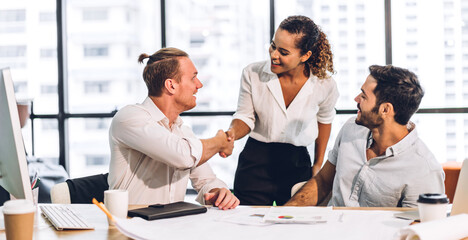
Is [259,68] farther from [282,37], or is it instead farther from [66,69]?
[66,69]

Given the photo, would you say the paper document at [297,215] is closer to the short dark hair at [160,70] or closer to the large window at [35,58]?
the short dark hair at [160,70]

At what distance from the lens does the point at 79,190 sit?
2582mm

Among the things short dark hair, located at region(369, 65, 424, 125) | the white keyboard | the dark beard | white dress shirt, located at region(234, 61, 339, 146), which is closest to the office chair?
the white keyboard

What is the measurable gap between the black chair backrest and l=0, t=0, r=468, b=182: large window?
2.09m

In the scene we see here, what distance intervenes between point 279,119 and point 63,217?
151cm

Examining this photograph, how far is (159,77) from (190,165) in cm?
45

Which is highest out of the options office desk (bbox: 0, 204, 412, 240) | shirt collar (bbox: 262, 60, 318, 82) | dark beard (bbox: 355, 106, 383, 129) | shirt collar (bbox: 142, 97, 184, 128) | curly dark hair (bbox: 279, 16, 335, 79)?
curly dark hair (bbox: 279, 16, 335, 79)

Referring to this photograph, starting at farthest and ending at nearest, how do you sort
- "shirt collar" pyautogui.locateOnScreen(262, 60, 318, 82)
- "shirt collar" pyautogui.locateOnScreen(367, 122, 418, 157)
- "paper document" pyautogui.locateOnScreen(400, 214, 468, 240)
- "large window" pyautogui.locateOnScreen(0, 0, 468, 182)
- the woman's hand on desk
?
"large window" pyautogui.locateOnScreen(0, 0, 468, 182) → "shirt collar" pyautogui.locateOnScreen(262, 60, 318, 82) → "shirt collar" pyautogui.locateOnScreen(367, 122, 418, 157) → the woman's hand on desk → "paper document" pyautogui.locateOnScreen(400, 214, 468, 240)

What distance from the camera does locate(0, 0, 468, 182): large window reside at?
15.4ft

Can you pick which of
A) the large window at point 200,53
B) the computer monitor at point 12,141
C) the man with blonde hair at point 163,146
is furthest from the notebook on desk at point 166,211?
the large window at point 200,53

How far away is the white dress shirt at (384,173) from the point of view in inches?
89.6

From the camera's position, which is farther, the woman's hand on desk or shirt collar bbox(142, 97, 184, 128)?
shirt collar bbox(142, 97, 184, 128)

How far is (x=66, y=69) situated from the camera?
5.20 metres

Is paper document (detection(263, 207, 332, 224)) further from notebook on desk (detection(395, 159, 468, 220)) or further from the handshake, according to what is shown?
the handshake
